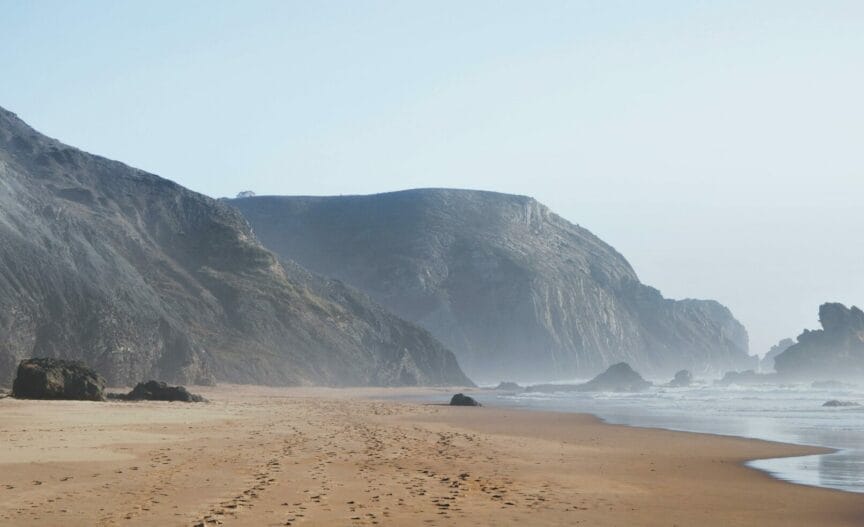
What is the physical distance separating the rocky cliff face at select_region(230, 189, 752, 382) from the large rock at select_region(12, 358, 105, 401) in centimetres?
10301

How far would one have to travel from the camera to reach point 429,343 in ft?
322

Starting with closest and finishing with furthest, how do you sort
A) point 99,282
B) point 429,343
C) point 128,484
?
point 128,484 → point 99,282 → point 429,343

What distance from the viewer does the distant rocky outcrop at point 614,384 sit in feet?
307

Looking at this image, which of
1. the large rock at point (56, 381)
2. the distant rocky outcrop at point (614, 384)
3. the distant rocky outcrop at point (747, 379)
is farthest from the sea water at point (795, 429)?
the distant rocky outcrop at point (747, 379)

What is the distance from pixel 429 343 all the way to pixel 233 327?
3090cm

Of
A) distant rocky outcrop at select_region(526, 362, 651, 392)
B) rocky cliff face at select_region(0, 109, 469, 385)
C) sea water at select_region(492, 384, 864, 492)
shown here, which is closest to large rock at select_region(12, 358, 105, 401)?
rocky cliff face at select_region(0, 109, 469, 385)

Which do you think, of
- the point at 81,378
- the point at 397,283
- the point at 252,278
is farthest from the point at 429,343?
the point at 81,378

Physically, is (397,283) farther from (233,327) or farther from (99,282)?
(99,282)

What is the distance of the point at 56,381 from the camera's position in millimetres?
33688

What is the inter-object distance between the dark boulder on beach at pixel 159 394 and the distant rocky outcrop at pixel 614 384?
192 ft

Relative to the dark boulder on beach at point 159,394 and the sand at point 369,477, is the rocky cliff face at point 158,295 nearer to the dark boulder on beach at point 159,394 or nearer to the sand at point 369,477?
the dark boulder on beach at point 159,394

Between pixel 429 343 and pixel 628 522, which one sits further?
pixel 429 343

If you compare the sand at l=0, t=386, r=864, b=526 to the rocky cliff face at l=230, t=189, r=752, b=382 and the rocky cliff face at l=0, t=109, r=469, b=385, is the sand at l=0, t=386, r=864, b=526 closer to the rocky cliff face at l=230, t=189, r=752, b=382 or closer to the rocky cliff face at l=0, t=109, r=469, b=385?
the rocky cliff face at l=0, t=109, r=469, b=385

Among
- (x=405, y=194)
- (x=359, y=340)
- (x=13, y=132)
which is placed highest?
(x=405, y=194)
